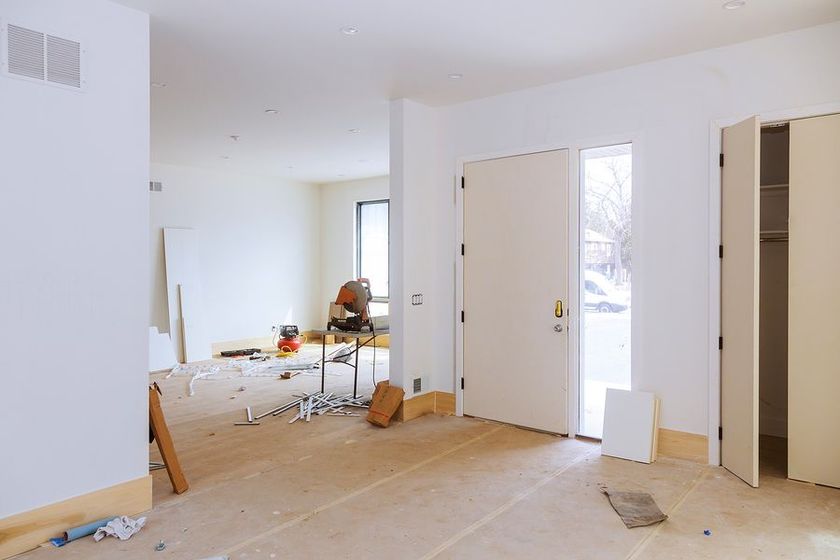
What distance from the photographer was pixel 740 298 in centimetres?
341

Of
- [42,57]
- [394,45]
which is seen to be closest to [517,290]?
[394,45]

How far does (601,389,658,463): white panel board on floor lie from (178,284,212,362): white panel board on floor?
5858mm

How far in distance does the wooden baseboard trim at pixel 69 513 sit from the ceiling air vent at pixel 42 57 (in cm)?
204

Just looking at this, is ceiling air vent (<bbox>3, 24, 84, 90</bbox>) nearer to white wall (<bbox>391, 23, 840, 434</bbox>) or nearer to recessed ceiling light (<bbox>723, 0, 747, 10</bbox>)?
white wall (<bbox>391, 23, 840, 434</bbox>)

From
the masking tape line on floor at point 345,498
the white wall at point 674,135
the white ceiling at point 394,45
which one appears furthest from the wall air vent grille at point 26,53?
the white wall at point 674,135

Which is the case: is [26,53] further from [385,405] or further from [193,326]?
[193,326]

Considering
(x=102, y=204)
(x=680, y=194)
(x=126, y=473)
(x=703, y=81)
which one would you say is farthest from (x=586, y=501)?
(x=102, y=204)

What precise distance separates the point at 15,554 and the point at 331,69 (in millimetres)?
3335

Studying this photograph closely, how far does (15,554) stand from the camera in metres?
2.58

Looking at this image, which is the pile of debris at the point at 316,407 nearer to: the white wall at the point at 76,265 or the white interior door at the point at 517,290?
the white interior door at the point at 517,290

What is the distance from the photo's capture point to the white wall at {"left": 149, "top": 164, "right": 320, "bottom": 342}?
788 cm

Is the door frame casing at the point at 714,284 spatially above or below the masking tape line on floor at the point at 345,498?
above

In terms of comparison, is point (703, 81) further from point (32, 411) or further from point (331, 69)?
point (32, 411)

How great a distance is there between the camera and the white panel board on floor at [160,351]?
7.20m
